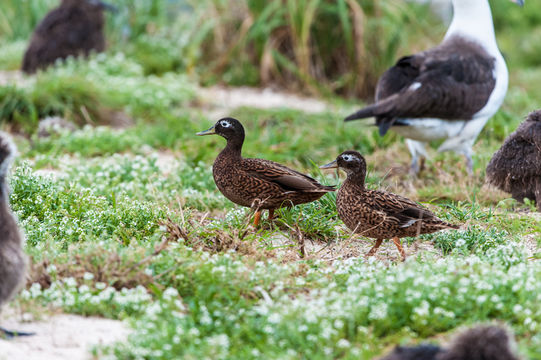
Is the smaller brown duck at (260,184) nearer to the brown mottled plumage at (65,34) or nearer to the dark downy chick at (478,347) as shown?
the dark downy chick at (478,347)

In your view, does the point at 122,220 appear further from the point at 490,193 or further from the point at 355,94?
the point at 355,94

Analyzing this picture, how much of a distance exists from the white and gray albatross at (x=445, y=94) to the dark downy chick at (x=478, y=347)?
156 inches

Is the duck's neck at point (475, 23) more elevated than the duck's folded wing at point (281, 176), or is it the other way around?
the duck's neck at point (475, 23)

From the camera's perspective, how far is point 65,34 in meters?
10.9

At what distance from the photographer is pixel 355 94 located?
11.4 m

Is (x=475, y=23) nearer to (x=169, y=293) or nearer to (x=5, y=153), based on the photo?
(x=169, y=293)

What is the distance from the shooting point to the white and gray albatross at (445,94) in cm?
675

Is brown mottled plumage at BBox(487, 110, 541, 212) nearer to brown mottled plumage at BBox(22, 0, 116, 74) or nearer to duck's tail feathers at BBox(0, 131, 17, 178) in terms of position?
duck's tail feathers at BBox(0, 131, 17, 178)

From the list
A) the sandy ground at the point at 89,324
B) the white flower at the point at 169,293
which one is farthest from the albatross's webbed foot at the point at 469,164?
the white flower at the point at 169,293

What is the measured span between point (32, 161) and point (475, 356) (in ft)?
17.4

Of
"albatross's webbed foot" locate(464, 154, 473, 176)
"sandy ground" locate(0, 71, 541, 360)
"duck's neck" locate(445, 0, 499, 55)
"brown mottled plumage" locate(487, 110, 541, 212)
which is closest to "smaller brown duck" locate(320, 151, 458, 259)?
"sandy ground" locate(0, 71, 541, 360)

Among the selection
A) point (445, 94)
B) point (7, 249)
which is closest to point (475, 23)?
point (445, 94)

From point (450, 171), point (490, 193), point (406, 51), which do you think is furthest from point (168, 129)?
point (406, 51)

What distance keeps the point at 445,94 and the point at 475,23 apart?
3.78 feet
